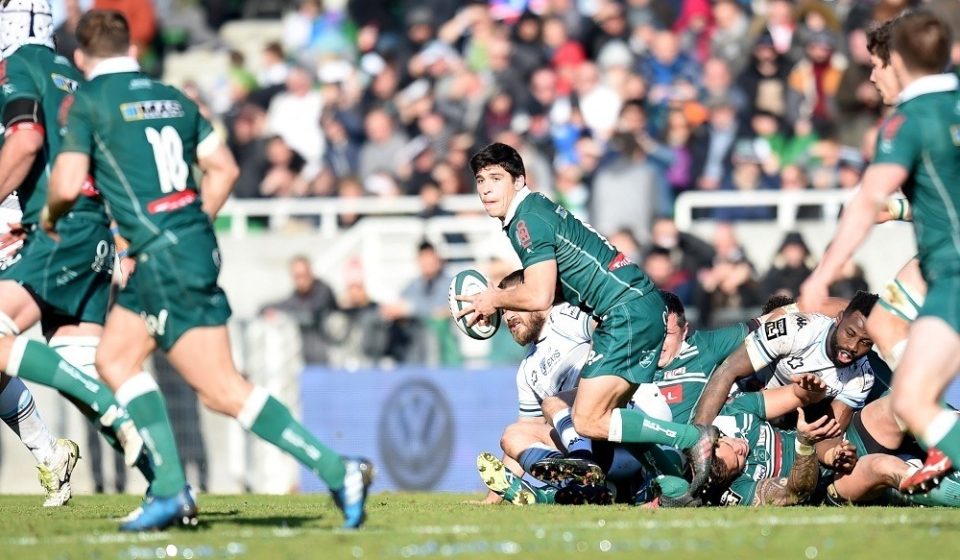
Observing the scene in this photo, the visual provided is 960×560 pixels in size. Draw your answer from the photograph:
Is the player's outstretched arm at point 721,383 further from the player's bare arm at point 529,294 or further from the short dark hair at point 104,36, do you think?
the short dark hair at point 104,36

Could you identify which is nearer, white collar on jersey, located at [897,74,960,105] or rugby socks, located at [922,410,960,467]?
rugby socks, located at [922,410,960,467]

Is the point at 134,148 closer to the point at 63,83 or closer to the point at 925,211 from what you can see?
the point at 63,83

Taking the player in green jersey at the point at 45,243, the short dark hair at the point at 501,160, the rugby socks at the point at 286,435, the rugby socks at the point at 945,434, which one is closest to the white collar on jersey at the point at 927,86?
the rugby socks at the point at 945,434

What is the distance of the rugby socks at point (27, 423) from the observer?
1047cm

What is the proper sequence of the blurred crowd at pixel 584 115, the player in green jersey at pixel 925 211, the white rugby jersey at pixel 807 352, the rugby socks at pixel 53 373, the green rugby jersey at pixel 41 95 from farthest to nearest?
the blurred crowd at pixel 584 115, the white rugby jersey at pixel 807 352, the green rugby jersey at pixel 41 95, the rugby socks at pixel 53 373, the player in green jersey at pixel 925 211

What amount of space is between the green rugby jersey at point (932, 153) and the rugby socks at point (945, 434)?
0.69m

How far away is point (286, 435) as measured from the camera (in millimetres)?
7691

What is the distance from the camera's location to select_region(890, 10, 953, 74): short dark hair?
743 centimetres

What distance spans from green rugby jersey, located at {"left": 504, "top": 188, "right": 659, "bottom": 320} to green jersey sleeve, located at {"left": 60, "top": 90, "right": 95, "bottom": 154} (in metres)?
2.93

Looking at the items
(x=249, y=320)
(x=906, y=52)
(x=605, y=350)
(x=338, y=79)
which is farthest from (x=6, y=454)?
(x=906, y=52)

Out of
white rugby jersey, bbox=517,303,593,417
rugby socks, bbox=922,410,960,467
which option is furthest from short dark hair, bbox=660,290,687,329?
rugby socks, bbox=922,410,960,467

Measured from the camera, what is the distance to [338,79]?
20281 millimetres

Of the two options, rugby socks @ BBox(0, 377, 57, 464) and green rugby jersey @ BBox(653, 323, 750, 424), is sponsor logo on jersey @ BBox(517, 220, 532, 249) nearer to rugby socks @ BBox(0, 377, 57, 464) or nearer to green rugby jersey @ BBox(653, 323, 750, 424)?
green rugby jersey @ BBox(653, 323, 750, 424)

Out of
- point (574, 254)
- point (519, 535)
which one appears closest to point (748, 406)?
point (574, 254)
